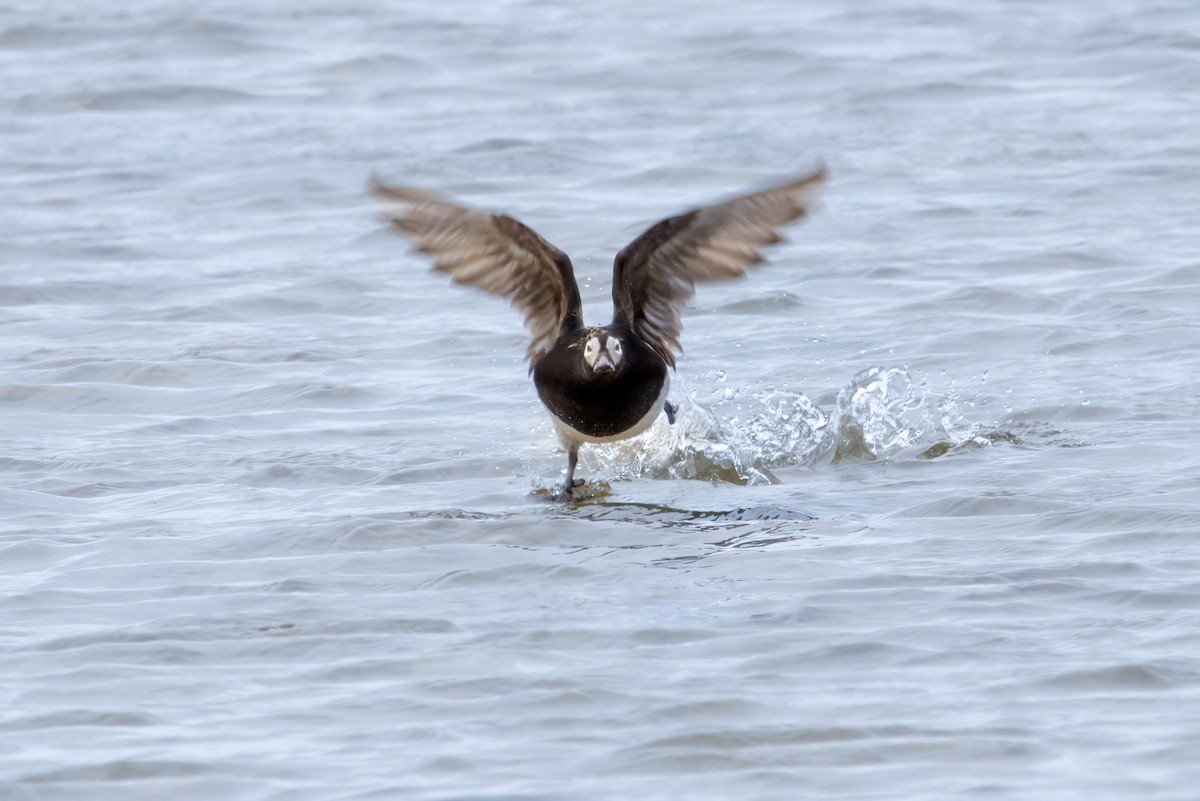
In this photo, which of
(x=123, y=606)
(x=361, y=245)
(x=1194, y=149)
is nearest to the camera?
(x=123, y=606)

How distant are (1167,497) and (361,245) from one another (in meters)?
7.38

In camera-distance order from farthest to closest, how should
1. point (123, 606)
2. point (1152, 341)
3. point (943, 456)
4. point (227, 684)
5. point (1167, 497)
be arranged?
point (1152, 341), point (943, 456), point (1167, 497), point (123, 606), point (227, 684)

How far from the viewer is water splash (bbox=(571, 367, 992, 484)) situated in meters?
8.96

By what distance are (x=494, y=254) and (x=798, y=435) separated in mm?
1670

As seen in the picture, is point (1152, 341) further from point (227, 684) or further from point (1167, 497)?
point (227, 684)

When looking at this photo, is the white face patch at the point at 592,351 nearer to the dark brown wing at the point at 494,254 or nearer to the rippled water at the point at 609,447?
the dark brown wing at the point at 494,254

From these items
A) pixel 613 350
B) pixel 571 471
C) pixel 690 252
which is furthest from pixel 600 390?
pixel 690 252

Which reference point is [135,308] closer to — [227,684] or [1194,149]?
[227,684]

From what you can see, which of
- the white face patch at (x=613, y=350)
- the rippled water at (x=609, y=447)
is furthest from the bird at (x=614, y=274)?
the rippled water at (x=609, y=447)

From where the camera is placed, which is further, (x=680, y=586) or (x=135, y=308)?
(x=135, y=308)

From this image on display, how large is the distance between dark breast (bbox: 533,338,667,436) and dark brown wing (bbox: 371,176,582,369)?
298 mm

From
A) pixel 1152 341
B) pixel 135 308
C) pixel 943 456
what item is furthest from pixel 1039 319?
pixel 135 308

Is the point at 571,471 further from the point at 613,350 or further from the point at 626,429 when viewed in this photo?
the point at 613,350

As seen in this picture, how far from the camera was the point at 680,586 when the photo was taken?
695 centimetres
